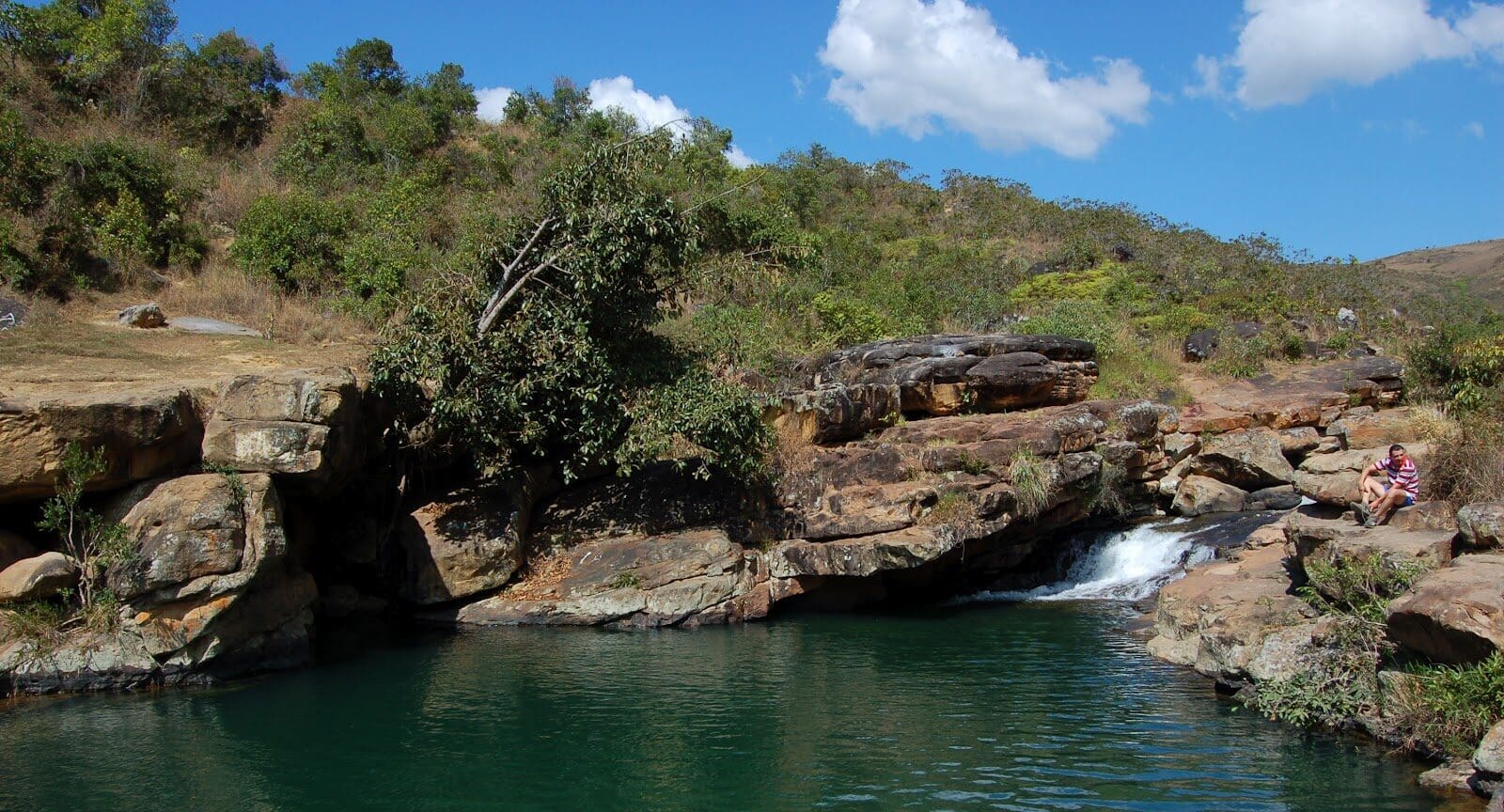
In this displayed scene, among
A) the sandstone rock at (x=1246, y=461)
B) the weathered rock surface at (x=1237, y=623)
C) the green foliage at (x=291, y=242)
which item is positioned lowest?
the weathered rock surface at (x=1237, y=623)

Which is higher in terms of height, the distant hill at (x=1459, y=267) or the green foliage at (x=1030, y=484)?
the distant hill at (x=1459, y=267)

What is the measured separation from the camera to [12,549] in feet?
41.8

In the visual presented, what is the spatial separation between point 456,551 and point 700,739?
8.17 m

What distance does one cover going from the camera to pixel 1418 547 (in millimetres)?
10555

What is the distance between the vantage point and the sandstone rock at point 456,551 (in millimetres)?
17000

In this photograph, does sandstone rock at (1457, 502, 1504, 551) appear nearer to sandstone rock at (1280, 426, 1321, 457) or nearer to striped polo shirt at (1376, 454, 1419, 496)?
striped polo shirt at (1376, 454, 1419, 496)

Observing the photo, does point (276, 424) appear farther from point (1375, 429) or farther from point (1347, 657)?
point (1375, 429)

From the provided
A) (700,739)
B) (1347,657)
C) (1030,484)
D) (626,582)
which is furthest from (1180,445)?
(700,739)

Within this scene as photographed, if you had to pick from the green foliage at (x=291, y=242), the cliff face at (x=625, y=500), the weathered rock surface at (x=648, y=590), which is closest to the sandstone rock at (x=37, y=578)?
the cliff face at (x=625, y=500)

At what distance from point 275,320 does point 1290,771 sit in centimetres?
2091

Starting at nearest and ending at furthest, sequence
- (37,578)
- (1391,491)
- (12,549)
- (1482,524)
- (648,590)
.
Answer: (1482,524)
(37,578)
(12,549)
(1391,491)
(648,590)

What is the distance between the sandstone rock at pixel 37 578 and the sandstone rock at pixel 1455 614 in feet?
49.9

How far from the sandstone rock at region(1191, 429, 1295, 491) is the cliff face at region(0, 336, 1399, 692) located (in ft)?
0.18

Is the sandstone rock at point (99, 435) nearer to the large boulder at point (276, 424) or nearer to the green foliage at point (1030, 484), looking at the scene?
the large boulder at point (276, 424)
